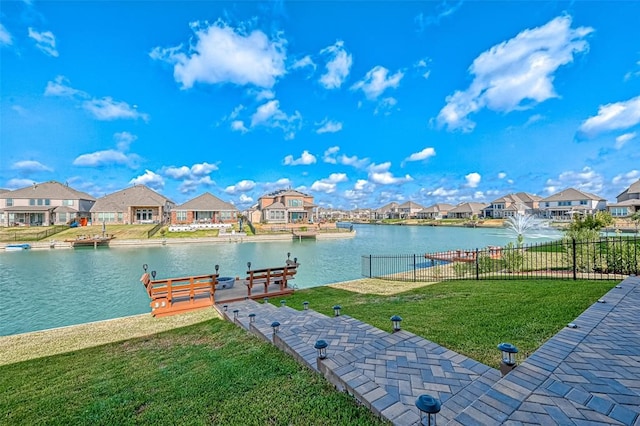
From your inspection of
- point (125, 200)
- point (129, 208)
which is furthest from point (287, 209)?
point (125, 200)

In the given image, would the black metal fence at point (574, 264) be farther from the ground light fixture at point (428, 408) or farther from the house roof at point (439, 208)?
the house roof at point (439, 208)

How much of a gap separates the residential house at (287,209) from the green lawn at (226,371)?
1735 inches

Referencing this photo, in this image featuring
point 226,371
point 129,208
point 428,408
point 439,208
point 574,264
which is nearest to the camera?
point 428,408

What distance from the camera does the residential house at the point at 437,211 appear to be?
94438mm

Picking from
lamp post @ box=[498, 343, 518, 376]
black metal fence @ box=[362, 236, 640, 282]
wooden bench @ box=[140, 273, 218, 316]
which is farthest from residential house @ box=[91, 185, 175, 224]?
lamp post @ box=[498, 343, 518, 376]

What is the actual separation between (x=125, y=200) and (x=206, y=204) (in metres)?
12.9

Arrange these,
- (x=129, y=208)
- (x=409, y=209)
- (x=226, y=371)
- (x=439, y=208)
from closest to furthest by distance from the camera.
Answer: (x=226, y=371) → (x=129, y=208) → (x=439, y=208) → (x=409, y=209)

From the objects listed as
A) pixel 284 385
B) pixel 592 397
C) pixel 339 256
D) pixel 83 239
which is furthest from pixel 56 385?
pixel 83 239

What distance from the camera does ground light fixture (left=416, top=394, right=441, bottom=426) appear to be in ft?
6.77

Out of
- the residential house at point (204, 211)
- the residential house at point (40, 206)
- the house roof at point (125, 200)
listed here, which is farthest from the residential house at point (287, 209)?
the residential house at point (40, 206)

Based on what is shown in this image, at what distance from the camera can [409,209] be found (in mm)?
104000

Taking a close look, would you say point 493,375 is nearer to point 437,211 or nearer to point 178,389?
point 178,389

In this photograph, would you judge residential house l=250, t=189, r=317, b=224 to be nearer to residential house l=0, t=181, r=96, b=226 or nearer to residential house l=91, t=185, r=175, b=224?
residential house l=91, t=185, r=175, b=224

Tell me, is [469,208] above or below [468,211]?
above
